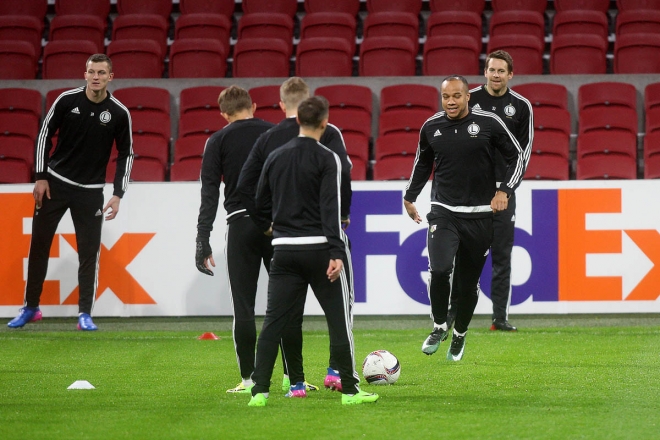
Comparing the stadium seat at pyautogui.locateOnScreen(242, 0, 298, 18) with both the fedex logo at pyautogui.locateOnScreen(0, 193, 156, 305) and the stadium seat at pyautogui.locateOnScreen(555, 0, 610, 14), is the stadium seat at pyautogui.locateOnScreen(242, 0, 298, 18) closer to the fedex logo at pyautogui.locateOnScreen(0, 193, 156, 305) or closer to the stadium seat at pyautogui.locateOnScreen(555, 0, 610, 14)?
the stadium seat at pyautogui.locateOnScreen(555, 0, 610, 14)

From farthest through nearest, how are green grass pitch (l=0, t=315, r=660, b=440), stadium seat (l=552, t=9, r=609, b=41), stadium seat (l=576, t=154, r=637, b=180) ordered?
stadium seat (l=552, t=9, r=609, b=41)
stadium seat (l=576, t=154, r=637, b=180)
green grass pitch (l=0, t=315, r=660, b=440)

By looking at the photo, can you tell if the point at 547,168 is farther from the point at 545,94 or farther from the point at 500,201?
the point at 500,201

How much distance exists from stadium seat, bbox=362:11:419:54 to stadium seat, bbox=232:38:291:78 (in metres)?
1.28

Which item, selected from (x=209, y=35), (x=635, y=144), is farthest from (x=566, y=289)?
(x=209, y=35)

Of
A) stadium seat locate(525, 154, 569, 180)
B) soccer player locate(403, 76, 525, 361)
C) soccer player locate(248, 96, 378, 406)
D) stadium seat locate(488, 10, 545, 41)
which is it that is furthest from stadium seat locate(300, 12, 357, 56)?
soccer player locate(248, 96, 378, 406)

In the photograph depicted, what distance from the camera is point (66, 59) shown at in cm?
1382

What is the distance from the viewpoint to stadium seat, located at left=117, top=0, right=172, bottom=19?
15.1 meters

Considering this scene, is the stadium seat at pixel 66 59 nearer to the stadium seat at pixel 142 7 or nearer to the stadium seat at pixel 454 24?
the stadium seat at pixel 142 7

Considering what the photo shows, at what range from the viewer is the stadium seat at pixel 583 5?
14500 mm

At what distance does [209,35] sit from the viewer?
14477mm

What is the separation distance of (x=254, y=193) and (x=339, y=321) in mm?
830

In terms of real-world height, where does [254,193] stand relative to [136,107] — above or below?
below

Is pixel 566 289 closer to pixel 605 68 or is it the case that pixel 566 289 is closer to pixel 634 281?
pixel 634 281

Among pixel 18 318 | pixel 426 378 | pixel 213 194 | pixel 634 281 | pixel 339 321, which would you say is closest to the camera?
pixel 339 321
